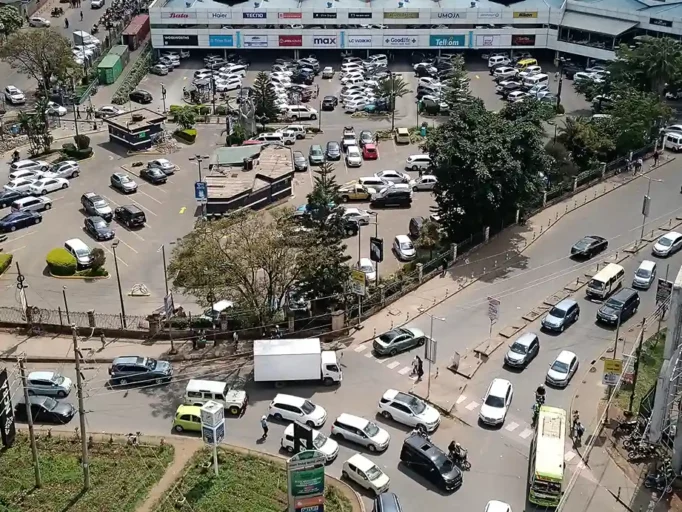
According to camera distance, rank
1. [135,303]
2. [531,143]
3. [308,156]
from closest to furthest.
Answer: [135,303] < [531,143] < [308,156]

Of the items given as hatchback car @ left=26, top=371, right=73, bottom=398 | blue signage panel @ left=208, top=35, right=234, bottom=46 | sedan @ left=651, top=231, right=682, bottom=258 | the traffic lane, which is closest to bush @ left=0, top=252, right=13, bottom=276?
hatchback car @ left=26, top=371, right=73, bottom=398

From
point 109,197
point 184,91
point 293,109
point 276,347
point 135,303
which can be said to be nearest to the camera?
point 276,347

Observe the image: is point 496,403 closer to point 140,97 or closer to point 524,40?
point 140,97

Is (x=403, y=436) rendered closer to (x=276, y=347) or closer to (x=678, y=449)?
(x=276, y=347)

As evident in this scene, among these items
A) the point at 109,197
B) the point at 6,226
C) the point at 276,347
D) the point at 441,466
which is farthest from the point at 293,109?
the point at 441,466

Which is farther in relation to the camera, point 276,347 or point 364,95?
point 364,95

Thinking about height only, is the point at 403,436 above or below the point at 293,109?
below
